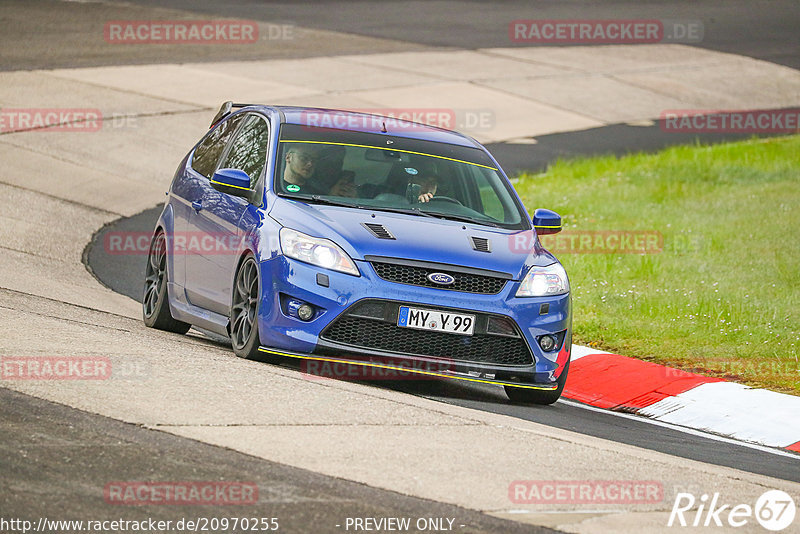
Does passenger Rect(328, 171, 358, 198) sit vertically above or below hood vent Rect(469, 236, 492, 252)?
above

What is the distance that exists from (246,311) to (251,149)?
1.53 m

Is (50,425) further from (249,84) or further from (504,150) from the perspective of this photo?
(249,84)

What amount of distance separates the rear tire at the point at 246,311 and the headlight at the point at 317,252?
301 mm

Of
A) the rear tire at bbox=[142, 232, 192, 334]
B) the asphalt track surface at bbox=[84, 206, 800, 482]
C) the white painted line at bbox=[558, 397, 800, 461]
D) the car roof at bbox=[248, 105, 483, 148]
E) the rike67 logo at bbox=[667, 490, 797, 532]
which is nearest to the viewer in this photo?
the rike67 logo at bbox=[667, 490, 797, 532]

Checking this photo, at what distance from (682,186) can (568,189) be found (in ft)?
5.85

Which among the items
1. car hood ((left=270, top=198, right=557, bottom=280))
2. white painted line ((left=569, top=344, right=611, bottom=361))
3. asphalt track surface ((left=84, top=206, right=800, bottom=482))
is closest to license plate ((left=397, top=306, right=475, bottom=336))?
car hood ((left=270, top=198, right=557, bottom=280))

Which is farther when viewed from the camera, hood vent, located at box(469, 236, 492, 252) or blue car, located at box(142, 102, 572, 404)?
hood vent, located at box(469, 236, 492, 252)

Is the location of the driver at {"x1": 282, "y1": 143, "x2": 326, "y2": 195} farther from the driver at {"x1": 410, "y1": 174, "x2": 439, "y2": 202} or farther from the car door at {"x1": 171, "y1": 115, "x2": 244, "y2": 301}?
the car door at {"x1": 171, "y1": 115, "x2": 244, "y2": 301}

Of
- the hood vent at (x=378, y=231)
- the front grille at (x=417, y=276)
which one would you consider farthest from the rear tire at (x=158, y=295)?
the front grille at (x=417, y=276)

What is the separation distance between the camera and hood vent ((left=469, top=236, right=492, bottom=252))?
8797mm

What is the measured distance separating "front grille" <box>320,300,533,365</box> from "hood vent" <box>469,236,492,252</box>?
19.7 inches

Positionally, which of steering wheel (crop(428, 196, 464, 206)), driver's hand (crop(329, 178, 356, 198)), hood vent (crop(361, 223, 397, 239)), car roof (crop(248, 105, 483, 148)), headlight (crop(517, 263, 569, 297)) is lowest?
headlight (crop(517, 263, 569, 297))

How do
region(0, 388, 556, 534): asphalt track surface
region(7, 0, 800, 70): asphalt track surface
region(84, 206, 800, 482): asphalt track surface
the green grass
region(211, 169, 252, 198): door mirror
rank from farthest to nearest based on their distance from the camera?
region(7, 0, 800, 70): asphalt track surface < the green grass < region(211, 169, 252, 198): door mirror < region(84, 206, 800, 482): asphalt track surface < region(0, 388, 556, 534): asphalt track surface

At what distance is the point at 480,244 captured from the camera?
8.87 metres
